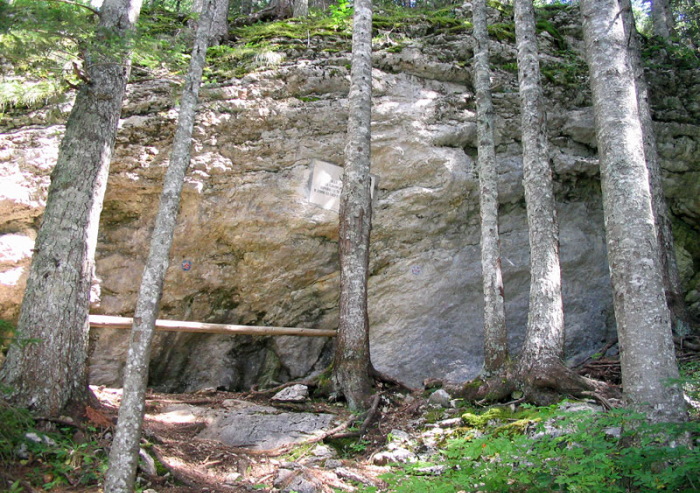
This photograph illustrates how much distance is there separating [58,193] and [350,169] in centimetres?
373

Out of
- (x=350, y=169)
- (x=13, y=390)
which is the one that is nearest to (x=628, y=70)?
(x=350, y=169)

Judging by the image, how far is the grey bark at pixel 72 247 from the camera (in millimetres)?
5035

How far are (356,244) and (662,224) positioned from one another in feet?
17.2

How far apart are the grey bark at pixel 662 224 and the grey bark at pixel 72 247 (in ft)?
24.9

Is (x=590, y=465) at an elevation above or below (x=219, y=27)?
below

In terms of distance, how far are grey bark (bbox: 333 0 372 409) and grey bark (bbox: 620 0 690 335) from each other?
4298mm

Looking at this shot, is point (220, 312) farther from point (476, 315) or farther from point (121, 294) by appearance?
point (476, 315)

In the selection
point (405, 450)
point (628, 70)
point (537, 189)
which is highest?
point (628, 70)

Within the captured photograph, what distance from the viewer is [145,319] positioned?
452 cm

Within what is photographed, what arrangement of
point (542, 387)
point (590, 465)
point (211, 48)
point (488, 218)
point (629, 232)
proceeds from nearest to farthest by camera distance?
point (590, 465) → point (629, 232) → point (542, 387) → point (488, 218) → point (211, 48)

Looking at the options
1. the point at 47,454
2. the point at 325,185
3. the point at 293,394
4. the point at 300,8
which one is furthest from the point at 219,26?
the point at 47,454

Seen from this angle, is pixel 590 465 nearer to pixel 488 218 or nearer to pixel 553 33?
pixel 488 218

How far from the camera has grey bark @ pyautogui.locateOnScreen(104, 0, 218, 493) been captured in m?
4.12

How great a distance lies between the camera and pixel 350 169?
732cm
